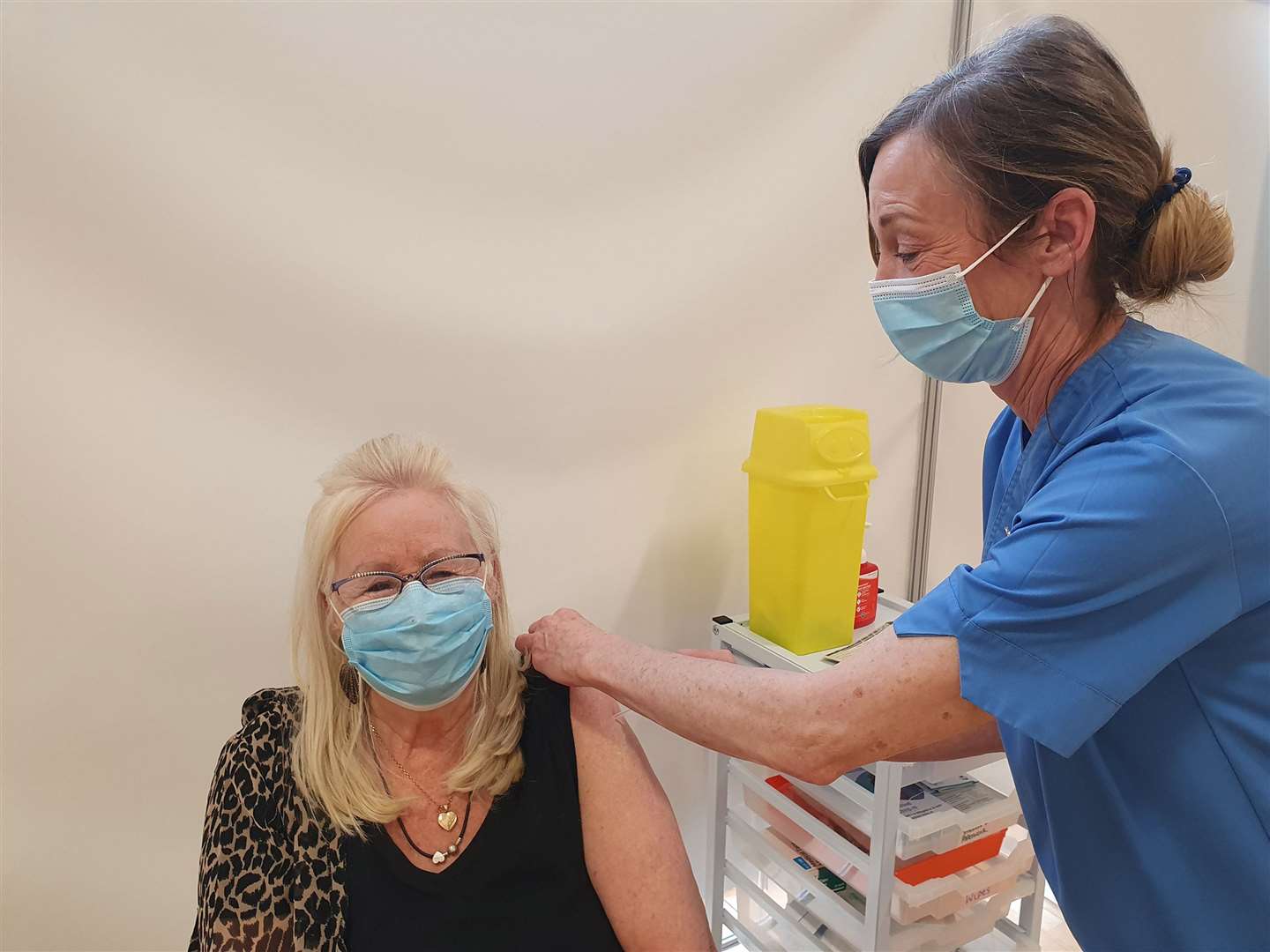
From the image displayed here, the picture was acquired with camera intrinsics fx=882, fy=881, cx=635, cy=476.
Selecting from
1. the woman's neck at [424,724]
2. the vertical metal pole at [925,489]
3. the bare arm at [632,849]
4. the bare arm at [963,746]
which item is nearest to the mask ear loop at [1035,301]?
the bare arm at [963,746]

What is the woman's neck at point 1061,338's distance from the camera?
114 cm

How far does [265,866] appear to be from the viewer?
52.2 inches

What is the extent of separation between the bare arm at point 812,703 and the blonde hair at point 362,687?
0.28 m

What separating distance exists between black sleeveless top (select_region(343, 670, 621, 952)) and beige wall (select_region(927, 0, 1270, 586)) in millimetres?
1745

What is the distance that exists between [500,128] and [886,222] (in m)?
1.02

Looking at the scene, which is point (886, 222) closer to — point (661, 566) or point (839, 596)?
point (839, 596)

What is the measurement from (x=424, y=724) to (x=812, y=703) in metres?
0.74

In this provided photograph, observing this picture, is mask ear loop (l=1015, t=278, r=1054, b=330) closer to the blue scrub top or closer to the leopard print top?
the blue scrub top

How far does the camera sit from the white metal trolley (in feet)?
5.99

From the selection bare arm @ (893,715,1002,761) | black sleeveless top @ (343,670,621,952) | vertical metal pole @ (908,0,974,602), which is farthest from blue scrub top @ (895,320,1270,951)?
vertical metal pole @ (908,0,974,602)

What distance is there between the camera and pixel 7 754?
5.43 ft

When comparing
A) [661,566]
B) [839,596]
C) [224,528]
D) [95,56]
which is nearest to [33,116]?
[95,56]

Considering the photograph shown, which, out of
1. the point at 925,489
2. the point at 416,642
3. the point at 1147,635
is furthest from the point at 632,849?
the point at 925,489

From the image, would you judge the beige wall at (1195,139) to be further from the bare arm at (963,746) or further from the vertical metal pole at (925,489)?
the bare arm at (963,746)
